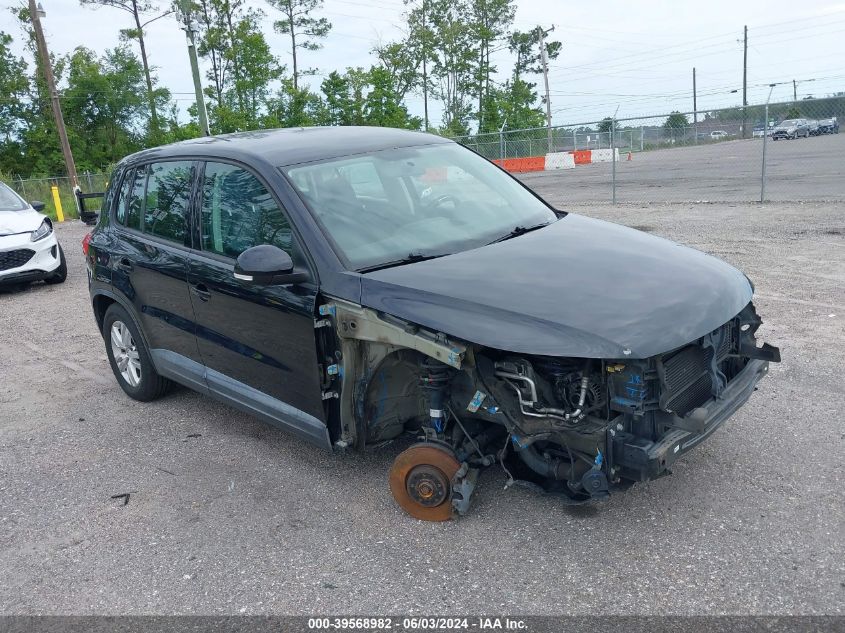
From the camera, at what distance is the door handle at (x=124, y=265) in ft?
16.9

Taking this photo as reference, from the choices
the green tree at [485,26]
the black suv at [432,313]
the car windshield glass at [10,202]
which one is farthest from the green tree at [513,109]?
the black suv at [432,313]

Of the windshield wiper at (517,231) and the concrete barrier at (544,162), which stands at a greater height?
the windshield wiper at (517,231)

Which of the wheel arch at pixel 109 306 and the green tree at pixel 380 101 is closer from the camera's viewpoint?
the wheel arch at pixel 109 306

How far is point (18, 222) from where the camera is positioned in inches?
411

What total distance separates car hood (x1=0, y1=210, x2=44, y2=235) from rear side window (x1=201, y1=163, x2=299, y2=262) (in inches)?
282

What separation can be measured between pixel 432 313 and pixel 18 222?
923 centimetres

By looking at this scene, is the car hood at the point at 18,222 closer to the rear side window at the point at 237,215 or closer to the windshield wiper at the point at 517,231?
the rear side window at the point at 237,215

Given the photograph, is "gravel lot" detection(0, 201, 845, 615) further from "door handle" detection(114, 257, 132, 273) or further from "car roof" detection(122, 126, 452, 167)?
"car roof" detection(122, 126, 452, 167)

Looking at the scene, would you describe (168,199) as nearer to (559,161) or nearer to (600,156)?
(559,161)

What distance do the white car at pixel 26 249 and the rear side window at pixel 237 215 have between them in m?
7.06

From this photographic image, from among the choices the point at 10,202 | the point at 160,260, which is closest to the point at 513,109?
the point at 10,202

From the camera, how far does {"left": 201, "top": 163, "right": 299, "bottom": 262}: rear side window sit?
3.96m

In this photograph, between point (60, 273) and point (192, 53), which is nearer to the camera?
point (60, 273)

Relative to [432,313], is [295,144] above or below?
above
